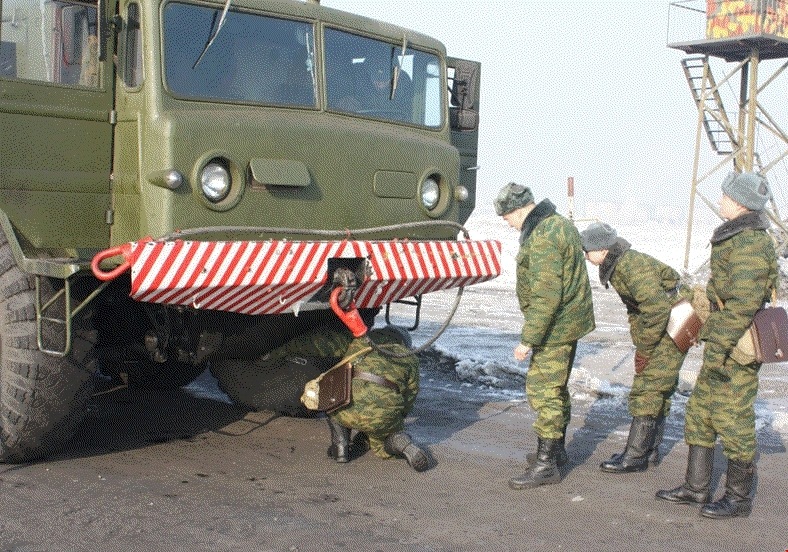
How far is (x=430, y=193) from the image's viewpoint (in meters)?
6.80

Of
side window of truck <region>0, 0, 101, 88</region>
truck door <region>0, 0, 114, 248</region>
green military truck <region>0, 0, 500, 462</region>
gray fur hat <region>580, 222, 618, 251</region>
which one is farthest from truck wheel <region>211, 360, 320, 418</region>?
side window of truck <region>0, 0, 101, 88</region>

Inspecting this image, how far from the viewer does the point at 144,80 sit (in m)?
5.75

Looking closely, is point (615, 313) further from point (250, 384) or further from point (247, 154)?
point (247, 154)

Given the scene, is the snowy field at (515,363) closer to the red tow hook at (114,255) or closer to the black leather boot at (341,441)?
the black leather boot at (341,441)

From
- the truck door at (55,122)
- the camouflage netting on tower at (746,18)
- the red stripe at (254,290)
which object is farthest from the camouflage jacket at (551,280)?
the camouflage netting on tower at (746,18)

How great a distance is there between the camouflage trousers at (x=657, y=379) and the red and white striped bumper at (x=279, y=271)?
1.26 metres

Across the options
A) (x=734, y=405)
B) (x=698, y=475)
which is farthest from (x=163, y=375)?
(x=734, y=405)

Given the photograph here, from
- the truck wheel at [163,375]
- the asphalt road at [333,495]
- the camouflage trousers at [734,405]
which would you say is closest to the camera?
the asphalt road at [333,495]

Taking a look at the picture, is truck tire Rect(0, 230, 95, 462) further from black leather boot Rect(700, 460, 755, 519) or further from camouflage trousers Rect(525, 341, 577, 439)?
black leather boot Rect(700, 460, 755, 519)

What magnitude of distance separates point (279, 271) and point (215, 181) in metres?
0.62

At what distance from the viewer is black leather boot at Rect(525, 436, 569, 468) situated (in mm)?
5976

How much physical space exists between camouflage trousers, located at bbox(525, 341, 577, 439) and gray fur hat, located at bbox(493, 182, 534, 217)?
82 centimetres

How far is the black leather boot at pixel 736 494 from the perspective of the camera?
17.3ft

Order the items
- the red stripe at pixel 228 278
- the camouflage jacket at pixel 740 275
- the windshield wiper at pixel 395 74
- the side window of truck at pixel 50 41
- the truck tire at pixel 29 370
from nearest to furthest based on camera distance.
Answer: the camouflage jacket at pixel 740 275
the red stripe at pixel 228 278
the truck tire at pixel 29 370
the side window of truck at pixel 50 41
the windshield wiper at pixel 395 74
